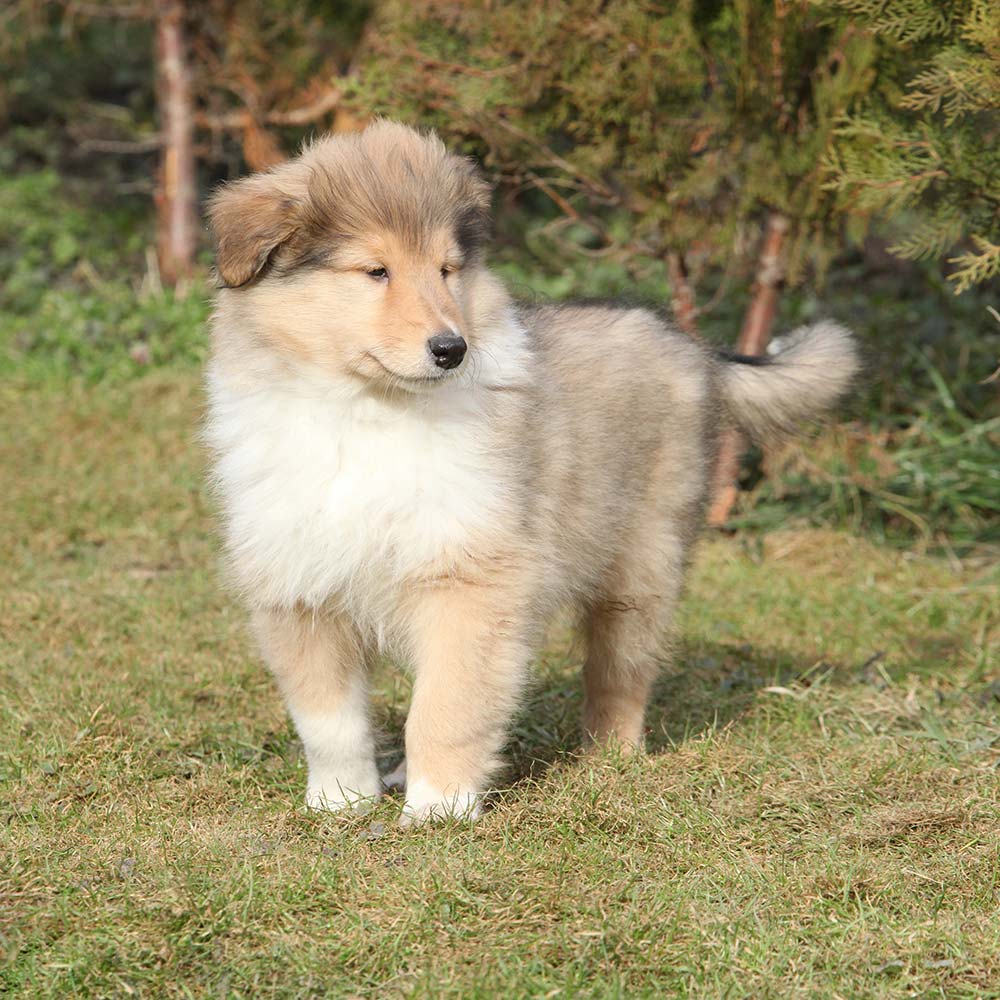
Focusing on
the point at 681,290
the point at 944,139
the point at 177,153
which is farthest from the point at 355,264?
the point at 177,153

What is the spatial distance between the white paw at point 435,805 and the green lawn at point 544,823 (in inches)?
2.7

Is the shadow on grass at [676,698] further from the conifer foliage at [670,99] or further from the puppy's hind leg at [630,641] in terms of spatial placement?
the conifer foliage at [670,99]

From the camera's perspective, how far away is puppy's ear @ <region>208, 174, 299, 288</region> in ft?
12.1

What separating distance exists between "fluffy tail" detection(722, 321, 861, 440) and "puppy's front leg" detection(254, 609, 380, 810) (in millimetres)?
1659

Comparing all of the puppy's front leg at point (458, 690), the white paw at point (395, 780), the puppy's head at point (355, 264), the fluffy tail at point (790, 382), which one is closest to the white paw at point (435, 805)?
the puppy's front leg at point (458, 690)

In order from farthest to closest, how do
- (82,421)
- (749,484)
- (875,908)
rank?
(82,421), (749,484), (875,908)

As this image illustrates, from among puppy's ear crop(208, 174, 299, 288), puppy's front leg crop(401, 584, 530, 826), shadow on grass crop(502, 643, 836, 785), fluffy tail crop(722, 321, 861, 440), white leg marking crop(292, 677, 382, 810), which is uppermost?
puppy's ear crop(208, 174, 299, 288)

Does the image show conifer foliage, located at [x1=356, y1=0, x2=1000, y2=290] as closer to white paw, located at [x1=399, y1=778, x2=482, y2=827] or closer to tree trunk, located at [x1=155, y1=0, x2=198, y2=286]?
white paw, located at [x1=399, y1=778, x2=482, y2=827]

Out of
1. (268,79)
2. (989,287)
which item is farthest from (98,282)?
(989,287)

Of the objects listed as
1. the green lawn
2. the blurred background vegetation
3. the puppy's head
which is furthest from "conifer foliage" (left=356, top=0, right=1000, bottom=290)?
the puppy's head

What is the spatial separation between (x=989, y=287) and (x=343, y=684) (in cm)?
576

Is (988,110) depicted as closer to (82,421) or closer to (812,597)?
(812,597)

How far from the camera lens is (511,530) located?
12.5 feet

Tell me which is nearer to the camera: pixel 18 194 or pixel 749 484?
pixel 749 484
